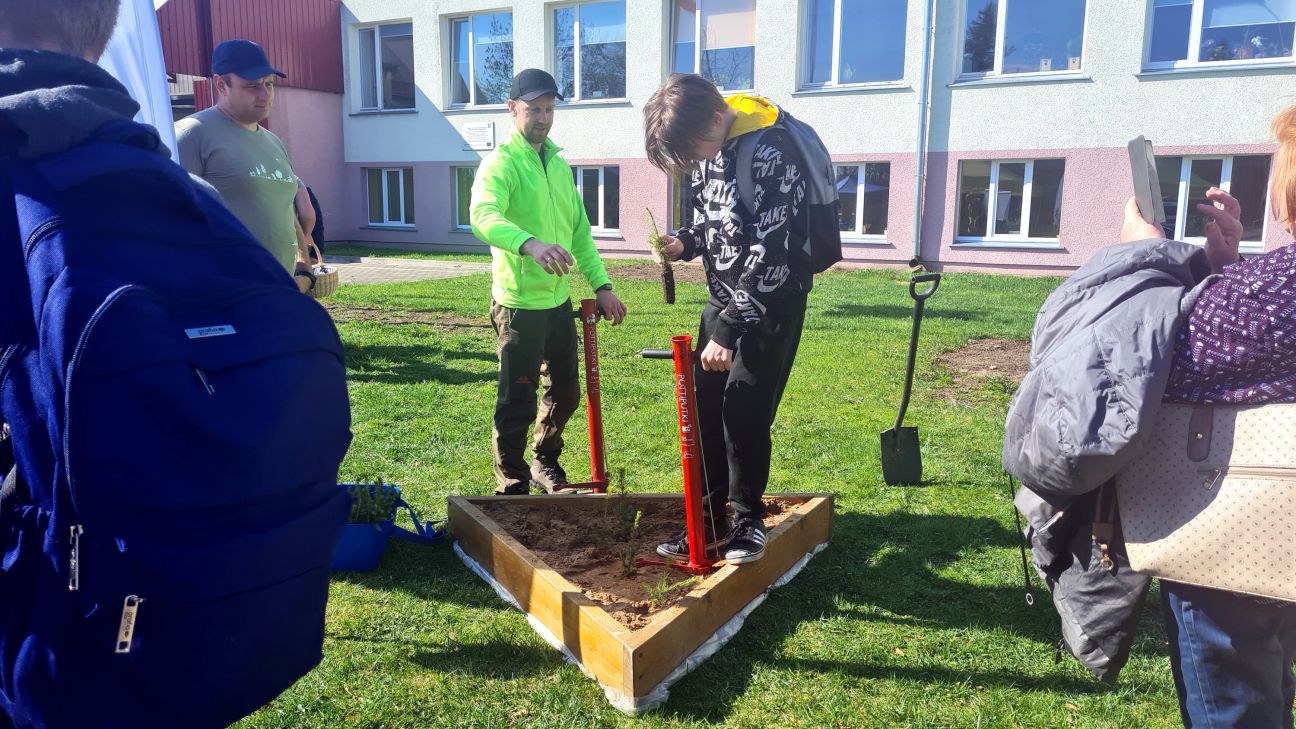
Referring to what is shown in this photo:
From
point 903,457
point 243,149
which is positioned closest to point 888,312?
point 903,457

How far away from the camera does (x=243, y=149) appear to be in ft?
13.4

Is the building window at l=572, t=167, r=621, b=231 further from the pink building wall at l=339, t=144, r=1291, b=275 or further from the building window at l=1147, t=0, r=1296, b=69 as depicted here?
the building window at l=1147, t=0, r=1296, b=69

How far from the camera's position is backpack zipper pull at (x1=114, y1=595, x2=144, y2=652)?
1.37 m

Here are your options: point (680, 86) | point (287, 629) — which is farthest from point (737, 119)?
point (287, 629)

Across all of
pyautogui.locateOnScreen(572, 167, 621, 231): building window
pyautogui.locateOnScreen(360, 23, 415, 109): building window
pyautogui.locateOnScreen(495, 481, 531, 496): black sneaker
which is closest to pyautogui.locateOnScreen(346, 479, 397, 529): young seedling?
pyautogui.locateOnScreen(495, 481, 531, 496): black sneaker

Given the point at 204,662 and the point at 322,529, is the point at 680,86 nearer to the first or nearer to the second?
the point at 322,529

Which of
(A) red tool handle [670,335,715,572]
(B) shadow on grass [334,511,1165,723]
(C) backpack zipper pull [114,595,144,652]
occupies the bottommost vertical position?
(B) shadow on grass [334,511,1165,723]

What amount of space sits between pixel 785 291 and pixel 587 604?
1.39 metres

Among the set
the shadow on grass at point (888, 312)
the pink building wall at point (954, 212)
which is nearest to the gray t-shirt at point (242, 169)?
the shadow on grass at point (888, 312)

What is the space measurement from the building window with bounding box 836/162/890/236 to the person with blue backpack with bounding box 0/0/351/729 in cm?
1763

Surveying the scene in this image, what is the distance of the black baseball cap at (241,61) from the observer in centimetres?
408

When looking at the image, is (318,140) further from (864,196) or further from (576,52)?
(864,196)

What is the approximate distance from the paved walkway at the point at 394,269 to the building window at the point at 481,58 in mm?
4733

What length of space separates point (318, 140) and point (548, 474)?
20757 mm
